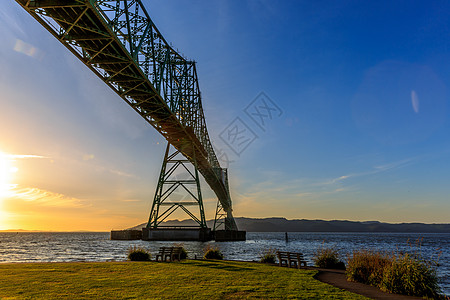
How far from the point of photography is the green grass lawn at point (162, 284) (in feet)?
29.0

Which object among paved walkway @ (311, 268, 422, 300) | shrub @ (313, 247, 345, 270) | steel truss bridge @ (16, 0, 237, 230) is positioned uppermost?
steel truss bridge @ (16, 0, 237, 230)

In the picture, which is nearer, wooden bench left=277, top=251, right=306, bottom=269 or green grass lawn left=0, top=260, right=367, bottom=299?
green grass lawn left=0, top=260, right=367, bottom=299

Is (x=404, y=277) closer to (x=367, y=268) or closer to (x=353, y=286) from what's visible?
(x=353, y=286)

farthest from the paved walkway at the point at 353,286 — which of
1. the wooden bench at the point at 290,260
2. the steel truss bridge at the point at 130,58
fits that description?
the steel truss bridge at the point at 130,58

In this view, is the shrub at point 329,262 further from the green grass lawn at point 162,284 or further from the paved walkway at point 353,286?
the green grass lawn at point 162,284

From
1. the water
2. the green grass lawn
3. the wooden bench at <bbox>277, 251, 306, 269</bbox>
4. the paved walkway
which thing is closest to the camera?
the green grass lawn

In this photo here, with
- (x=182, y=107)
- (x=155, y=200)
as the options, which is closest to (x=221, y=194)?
(x=155, y=200)

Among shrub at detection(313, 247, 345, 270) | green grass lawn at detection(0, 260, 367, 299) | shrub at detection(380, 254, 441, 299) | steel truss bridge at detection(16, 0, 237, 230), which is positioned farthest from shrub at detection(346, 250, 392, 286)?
steel truss bridge at detection(16, 0, 237, 230)

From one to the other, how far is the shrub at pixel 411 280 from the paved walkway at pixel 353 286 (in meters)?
0.39

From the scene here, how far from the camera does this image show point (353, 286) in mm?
10594

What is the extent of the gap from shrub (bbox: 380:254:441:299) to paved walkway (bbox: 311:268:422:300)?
39 centimetres

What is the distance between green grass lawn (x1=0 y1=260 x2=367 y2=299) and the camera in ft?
29.0

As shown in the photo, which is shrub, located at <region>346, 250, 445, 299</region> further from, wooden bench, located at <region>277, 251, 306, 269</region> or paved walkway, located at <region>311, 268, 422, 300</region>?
wooden bench, located at <region>277, 251, 306, 269</region>

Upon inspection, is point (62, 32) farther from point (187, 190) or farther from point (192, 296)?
point (187, 190)
